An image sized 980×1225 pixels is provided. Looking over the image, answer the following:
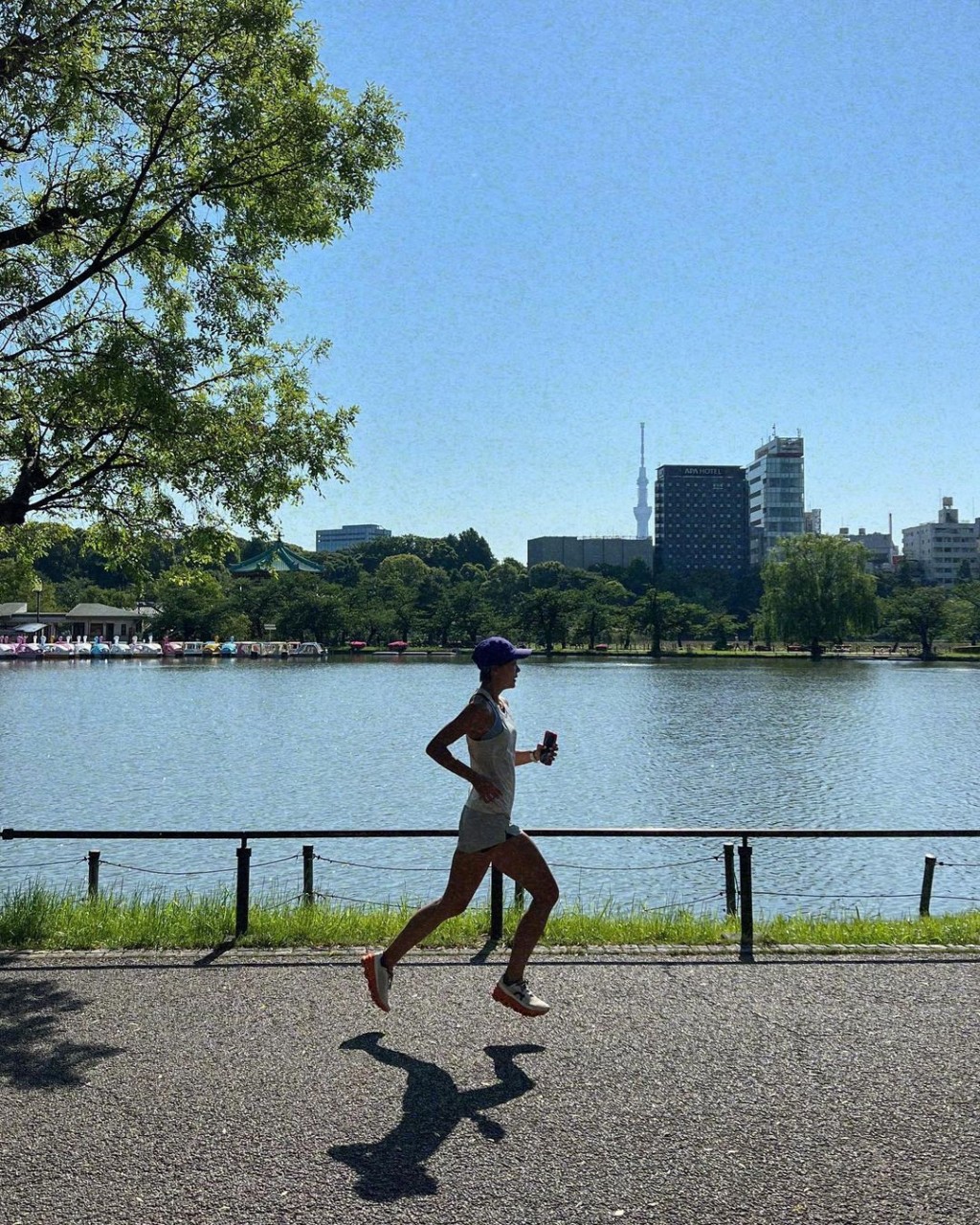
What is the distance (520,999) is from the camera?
561 cm

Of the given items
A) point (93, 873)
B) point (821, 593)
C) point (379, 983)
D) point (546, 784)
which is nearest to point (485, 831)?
point (379, 983)

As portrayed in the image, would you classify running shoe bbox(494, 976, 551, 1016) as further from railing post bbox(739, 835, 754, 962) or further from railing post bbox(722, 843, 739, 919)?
railing post bbox(722, 843, 739, 919)

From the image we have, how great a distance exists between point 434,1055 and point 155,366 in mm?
5452

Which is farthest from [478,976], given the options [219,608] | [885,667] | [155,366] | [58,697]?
[219,608]

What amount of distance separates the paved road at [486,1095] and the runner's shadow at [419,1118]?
13 millimetres

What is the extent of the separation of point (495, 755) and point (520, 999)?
1331 millimetres

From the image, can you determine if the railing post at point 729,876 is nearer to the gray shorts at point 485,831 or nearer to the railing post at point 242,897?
the railing post at point 242,897

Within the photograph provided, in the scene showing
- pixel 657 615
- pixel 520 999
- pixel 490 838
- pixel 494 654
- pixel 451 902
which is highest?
pixel 657 615

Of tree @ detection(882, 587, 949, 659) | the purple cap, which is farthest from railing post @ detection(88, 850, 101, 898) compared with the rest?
tree @ detection(882, 587, 949, 659)

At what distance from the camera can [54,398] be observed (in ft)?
26.9

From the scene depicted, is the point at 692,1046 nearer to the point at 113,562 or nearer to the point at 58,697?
the point at 113,562

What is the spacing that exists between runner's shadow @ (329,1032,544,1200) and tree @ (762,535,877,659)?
84508 mm

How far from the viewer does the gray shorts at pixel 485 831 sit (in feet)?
18.3

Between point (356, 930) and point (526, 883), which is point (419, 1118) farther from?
point (356, 930)
